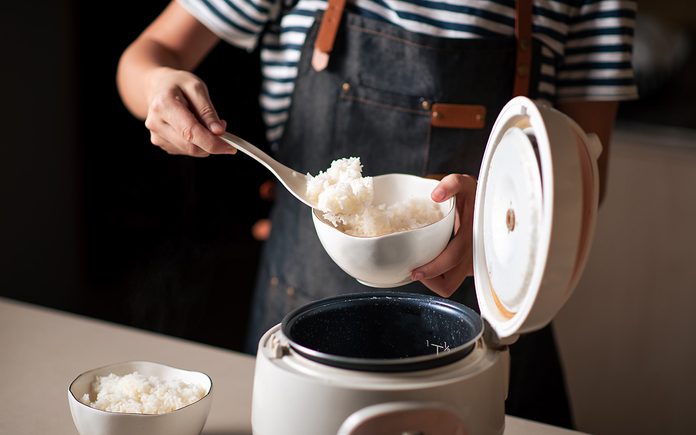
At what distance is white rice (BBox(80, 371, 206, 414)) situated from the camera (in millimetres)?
868

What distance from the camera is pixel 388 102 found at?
1.34 metres

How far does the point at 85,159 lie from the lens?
8.34ft

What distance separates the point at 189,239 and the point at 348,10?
4.77ft

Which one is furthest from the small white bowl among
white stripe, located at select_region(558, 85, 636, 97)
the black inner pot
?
white stripe, located at select_region(558, 85, 636, 97)

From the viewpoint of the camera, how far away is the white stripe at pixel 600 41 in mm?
1341

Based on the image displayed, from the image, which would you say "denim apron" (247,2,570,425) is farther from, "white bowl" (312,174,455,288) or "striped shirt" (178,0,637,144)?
"white bowl" (312,174,455,288)

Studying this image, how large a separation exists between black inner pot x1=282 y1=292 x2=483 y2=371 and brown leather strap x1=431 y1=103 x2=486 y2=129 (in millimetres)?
483

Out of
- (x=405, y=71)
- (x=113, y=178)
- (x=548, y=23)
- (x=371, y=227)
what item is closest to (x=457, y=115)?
(x=405, y=71)

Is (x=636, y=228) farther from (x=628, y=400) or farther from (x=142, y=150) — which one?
(x=142, y=150)

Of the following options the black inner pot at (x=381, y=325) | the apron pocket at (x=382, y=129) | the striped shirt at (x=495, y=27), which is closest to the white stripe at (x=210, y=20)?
the striped shirt at (x=495, y=27)

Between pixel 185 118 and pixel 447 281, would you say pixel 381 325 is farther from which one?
pixel 185 118

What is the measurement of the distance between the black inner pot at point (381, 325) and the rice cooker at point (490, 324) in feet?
0.04

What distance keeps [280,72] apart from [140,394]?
73 centimetres

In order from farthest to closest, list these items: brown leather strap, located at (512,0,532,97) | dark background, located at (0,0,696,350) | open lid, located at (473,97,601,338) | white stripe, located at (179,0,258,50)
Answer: dark background, located at (0,0,696,350), white stripe, located at (179,0,258,50), brown leather strap, located at (512,0,532,97), open lid, located at (473,97,601,338)
